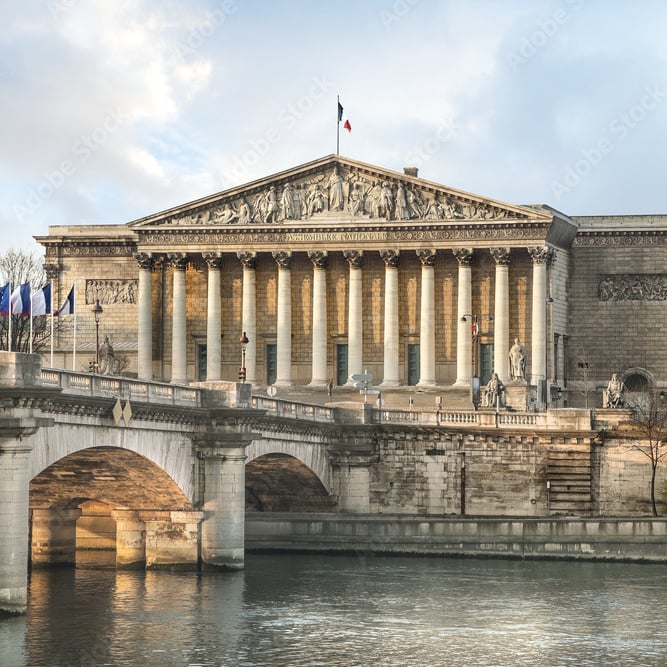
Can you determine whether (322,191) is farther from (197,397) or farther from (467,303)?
(197,397)

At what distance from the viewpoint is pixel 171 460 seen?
235ft

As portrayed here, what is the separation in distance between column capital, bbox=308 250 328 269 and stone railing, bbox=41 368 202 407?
41616 mm

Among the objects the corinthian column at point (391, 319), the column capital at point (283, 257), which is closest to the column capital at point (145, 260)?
the column capital at point (283, 257)

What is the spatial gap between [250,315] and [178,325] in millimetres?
4670

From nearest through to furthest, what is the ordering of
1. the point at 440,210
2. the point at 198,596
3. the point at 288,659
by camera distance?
the point at 288,659, the point at 198,596, the point at 440,210

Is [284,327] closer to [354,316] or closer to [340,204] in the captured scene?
[354,316]

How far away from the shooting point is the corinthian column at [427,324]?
375ft

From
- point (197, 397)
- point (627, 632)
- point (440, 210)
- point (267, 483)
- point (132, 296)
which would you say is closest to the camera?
point (627, 632)

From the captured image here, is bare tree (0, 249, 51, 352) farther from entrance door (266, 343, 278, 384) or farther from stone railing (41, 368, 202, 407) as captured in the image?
stone railing (41, 368, 202, 407)

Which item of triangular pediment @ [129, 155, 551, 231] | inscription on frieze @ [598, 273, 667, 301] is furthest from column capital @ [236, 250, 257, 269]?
inscription on frieze @ [598, 273, 667, 301]

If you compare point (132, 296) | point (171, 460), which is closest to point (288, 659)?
point (171, 460)

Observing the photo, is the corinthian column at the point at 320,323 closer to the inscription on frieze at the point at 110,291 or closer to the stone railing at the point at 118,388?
the inscription on frieze at the point at 110,291

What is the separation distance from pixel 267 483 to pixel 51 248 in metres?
40.2

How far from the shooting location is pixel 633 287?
388 feet
